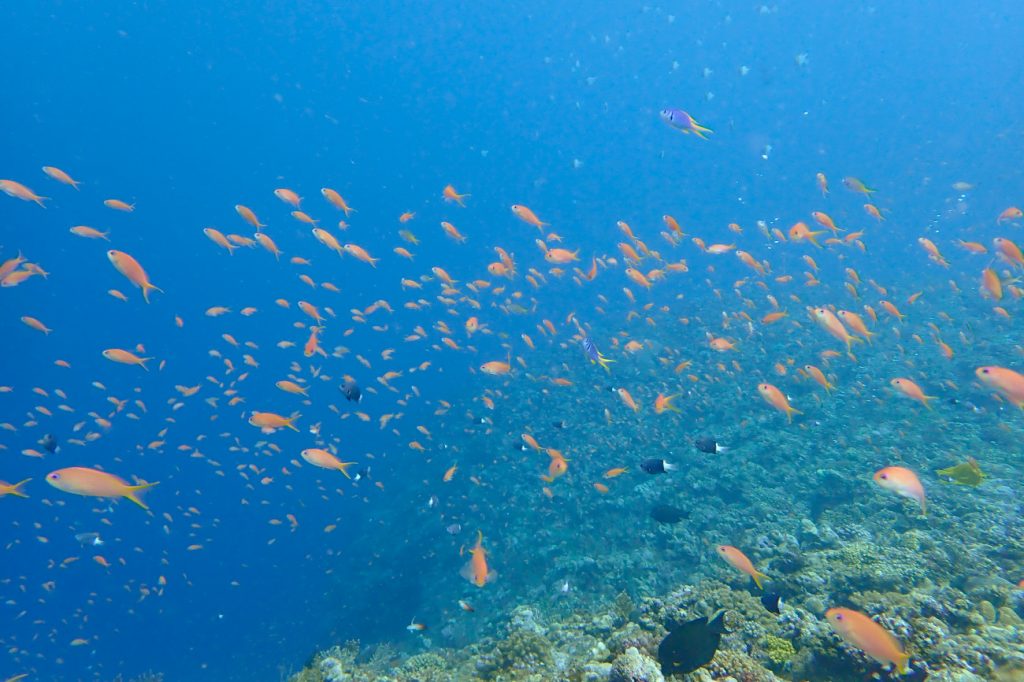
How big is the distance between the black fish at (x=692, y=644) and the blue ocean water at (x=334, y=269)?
6.75 m

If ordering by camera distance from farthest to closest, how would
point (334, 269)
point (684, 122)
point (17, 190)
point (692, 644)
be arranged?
1. point (334, 269)
2. point (17, 190)
3. point (684, 122)
4. point (692, 644)

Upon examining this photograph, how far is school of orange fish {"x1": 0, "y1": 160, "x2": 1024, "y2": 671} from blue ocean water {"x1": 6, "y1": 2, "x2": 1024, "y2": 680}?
2.33 feet

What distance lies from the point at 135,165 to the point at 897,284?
90.5m

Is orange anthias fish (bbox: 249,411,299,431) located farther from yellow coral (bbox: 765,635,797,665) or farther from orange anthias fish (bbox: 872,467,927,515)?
orange anthias fish (bbox: 872,467,927,515)

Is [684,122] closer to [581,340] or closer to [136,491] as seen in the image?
[136,491]

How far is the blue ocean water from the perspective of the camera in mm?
17969

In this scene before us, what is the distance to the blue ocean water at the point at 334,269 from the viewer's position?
17969mm

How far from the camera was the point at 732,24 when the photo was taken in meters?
145

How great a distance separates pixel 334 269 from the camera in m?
81.2

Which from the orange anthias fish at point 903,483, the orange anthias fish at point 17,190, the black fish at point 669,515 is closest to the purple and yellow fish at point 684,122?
the orange anthias fish at point 903,483

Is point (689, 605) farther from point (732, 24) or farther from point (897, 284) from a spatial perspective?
point (732, 24)

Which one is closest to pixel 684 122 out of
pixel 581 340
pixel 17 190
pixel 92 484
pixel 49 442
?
pixel 92 484

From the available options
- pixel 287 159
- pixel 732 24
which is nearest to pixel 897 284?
pixel 287 159

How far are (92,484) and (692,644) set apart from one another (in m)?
4.99
